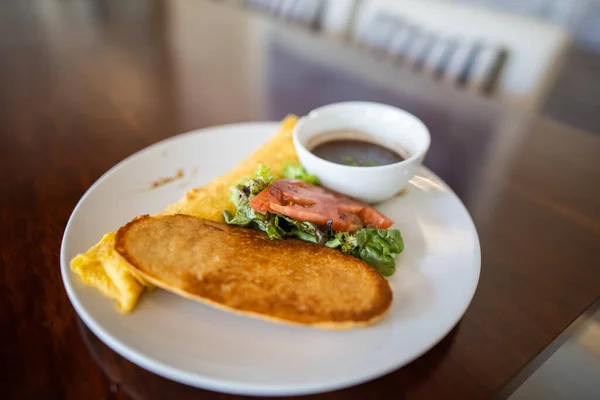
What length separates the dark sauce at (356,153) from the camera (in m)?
1.55

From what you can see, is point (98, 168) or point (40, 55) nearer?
point (98, 168)

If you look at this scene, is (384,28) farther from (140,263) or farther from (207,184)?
(140,263)

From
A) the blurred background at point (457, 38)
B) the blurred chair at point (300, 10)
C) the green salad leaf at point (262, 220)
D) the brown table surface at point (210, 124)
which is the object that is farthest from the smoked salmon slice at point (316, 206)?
the blurred chair at point (300, 10)

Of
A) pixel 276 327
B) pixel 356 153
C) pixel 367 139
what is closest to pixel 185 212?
pixel 276 327

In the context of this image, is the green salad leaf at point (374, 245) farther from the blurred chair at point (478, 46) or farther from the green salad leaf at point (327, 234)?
the blurred chair at point (478, 46)

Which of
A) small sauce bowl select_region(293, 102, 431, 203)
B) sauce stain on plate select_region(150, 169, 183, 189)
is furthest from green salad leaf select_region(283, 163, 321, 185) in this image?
sauce stain on plate select_region(150, 169, 183, 189)

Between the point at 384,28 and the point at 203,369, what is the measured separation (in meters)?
2.70

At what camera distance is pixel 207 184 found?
5.06 ft

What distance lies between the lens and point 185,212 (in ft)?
4.38

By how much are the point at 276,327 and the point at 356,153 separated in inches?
30.3

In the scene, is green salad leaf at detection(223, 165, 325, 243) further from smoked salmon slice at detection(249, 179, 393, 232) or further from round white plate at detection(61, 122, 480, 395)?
round white plate at detection(61, 122, 480, 395)

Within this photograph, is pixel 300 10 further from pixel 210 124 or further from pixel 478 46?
pixel 210 124

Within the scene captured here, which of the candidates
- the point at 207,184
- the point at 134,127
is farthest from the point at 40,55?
the point at 207,184

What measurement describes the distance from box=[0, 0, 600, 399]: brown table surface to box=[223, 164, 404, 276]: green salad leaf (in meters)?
0.25
